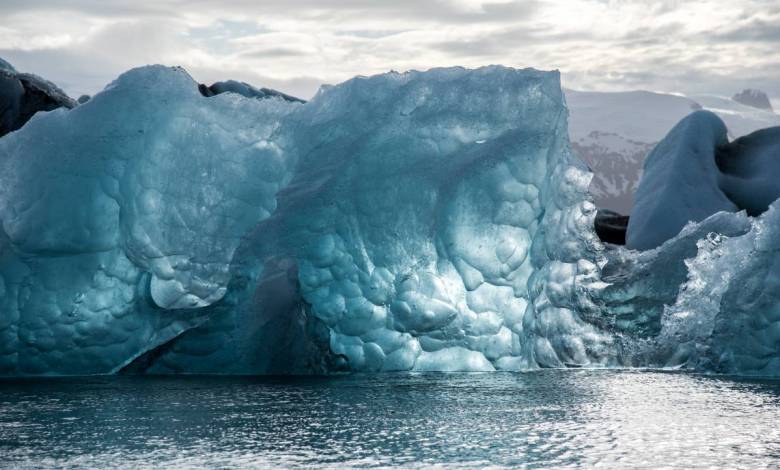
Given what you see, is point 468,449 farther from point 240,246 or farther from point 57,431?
point 240,246

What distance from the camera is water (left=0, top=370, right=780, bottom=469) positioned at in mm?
4152

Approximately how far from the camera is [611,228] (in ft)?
47.6

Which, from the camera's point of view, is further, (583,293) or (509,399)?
(583,293)

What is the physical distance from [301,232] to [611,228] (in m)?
8.13

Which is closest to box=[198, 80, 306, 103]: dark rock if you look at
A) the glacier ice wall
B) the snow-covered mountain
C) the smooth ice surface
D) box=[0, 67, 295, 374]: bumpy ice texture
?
the smooth ice surface

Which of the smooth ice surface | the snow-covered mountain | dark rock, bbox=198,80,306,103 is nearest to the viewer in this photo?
the smooth ice surface

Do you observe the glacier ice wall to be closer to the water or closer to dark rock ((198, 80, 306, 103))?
the water

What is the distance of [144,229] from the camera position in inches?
279

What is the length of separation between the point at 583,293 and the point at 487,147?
1390 mm

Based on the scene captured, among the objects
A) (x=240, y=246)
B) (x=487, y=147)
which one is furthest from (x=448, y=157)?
(x=240, y=246)

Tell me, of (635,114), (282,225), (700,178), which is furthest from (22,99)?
(635,114)

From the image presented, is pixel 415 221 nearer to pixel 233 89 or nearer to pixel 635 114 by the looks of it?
A: pixel 233 89

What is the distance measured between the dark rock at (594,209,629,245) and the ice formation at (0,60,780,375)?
6820 mm

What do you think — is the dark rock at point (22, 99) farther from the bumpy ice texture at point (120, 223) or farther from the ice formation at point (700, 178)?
the ice formation at point (700, 178)
